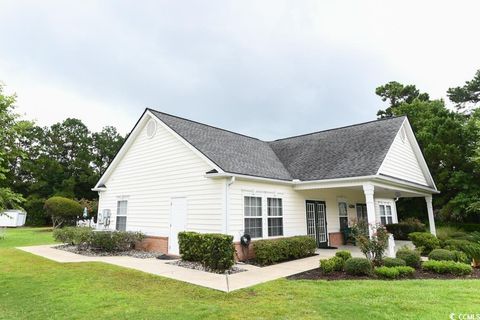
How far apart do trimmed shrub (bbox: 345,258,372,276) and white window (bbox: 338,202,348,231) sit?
8.21 meters

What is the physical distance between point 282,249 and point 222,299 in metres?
5.19

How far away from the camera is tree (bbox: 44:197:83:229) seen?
2606cm

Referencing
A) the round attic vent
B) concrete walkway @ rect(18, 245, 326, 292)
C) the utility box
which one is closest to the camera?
concrete walkway @ rect(18, 245, 326, 292)

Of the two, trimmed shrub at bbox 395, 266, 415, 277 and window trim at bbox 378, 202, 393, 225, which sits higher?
window trim at bbox 378, 202, 393, 225

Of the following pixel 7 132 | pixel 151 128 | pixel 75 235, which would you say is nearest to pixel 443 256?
pixel 7 132

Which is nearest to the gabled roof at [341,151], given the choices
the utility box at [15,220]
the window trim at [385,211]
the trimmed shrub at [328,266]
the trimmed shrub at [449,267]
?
the trimmed shrub at [449,267]

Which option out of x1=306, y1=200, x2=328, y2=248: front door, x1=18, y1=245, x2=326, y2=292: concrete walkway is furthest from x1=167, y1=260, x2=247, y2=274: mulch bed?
x1=306, y1=200, x2=328, y2=248: front door

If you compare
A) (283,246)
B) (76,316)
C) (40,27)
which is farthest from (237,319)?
(40,27)

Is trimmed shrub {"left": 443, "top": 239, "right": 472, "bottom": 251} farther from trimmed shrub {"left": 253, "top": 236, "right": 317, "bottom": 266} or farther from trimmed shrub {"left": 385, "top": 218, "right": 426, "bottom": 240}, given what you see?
trimmed shrub {"left": 385, "top": 218, "right": 426, "bottom": 240}

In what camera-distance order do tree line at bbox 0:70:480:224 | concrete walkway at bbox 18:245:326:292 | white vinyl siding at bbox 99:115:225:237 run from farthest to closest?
1. white vinyl siding at bbox 99:115:225:237
2. concrete walkway at bbox 18:245:326:292
3. tree line at bbox 0:70:480:224

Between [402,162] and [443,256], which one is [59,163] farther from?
[443,256]

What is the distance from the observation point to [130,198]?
14.6 m

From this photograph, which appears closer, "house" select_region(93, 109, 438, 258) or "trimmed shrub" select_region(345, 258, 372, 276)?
"trimmed shrub" select_region(345, 258, 372, 276)

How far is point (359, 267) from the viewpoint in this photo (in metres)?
7.96
